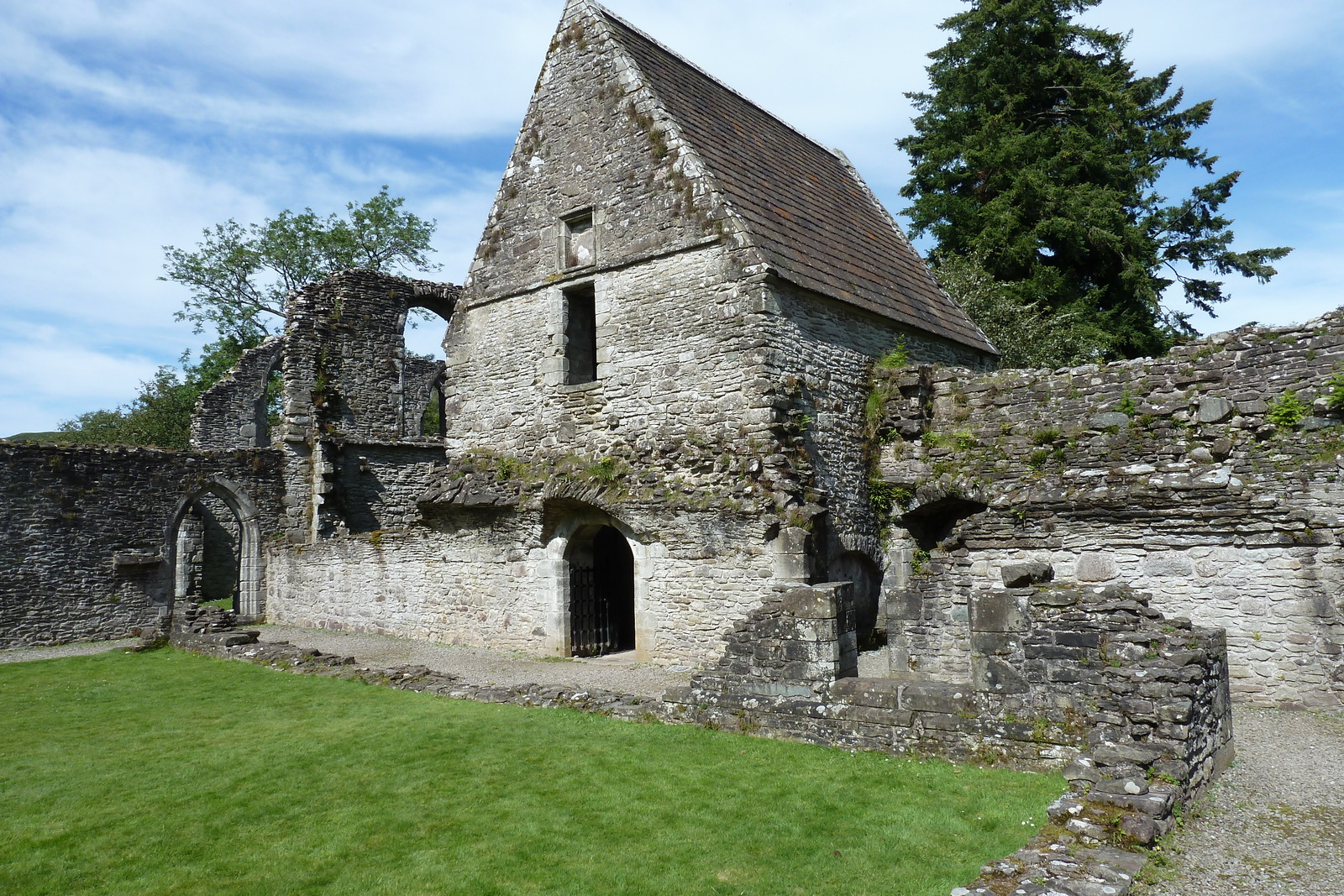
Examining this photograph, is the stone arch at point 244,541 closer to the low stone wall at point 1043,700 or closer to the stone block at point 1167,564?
the low stone wall at point 1043,700

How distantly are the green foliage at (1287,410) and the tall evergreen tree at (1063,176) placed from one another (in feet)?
38.4

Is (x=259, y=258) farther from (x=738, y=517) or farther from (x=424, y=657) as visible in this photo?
(x=738, y=517)

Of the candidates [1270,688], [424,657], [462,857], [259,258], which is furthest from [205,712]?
[259,258]

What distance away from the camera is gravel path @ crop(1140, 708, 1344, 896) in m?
4.42

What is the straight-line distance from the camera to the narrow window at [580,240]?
43.4 feet

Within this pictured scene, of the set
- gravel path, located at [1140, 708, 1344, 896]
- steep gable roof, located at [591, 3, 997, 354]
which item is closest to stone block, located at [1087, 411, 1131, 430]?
steep gable roof, located at [591, 3, 997, 354]

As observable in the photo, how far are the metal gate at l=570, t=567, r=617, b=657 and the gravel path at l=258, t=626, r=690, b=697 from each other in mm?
446

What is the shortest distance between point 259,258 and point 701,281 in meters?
28.6

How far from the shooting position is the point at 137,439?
3431 centimetres

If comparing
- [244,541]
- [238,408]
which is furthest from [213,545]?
[244,541]

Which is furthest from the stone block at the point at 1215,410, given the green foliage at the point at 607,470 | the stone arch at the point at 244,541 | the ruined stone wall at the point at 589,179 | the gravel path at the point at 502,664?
the stone arch at the point at 244,541

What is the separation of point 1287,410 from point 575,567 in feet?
30.2

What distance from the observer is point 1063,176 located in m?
21.1

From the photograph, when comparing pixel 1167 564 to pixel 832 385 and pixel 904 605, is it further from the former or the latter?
pixel 832 385
